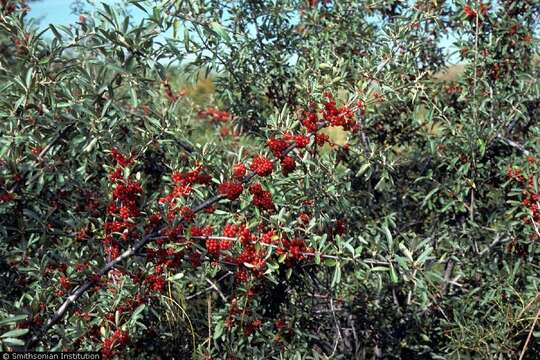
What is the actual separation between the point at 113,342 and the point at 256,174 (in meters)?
0.96

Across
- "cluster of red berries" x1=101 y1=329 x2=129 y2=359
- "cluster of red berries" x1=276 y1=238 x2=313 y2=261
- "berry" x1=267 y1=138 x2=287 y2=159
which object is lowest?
"cluster of red berries" x1=101 y1=329 x2=129 y2=359

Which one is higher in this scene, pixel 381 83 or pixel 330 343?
pixel 381 83

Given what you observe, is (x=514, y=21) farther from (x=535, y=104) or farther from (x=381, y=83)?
(x=381, y=83)

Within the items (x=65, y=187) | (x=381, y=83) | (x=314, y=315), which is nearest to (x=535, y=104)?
(x=381, y=83)

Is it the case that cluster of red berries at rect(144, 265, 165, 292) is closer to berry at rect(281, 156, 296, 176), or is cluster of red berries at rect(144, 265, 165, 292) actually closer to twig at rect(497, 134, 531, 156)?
berry at rect(281, 156, 296, 176)

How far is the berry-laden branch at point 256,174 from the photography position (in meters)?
2.49

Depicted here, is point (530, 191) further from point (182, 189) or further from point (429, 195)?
point (182, 189)

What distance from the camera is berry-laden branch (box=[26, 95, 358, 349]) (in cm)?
249

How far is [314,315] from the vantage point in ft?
12.1

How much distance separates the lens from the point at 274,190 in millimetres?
2828

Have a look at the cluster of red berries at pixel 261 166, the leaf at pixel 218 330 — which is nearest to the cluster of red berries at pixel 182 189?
the cluster of red berries at pixel 261 166

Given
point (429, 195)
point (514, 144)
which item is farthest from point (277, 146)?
point (514, 144)

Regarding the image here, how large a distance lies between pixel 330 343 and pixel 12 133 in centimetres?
237

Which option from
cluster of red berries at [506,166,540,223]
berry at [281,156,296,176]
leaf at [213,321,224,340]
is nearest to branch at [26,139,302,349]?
berry at [281,156,296,176]
